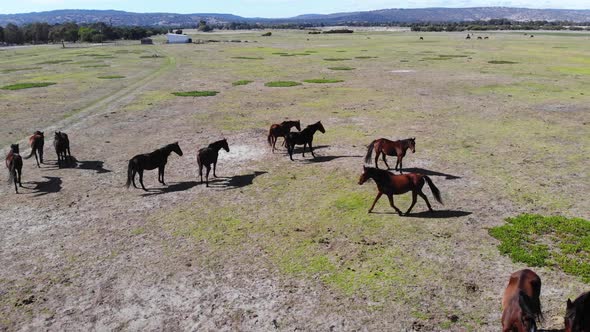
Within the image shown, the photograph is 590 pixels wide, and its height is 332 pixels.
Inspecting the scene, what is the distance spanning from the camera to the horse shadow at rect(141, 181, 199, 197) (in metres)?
14.0

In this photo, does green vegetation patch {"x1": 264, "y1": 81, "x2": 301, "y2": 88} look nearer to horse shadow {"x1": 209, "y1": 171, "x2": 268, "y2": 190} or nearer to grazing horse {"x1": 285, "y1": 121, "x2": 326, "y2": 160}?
grazing horse {"x1": 285, "y1": 121, "x2": 326, "y2": 160}

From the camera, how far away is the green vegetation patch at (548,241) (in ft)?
29.8

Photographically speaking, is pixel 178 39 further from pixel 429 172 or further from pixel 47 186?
pixel 429 172

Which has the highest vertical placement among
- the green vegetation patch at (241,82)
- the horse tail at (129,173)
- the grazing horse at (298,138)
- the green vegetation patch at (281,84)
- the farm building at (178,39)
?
the farm building at (178,39)

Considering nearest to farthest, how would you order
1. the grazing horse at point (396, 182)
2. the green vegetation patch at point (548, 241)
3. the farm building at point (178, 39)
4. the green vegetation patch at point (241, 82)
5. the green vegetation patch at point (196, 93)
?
the green vegetation patch at point (548, 241) → the grazing horse at point (396, 182) → the green vegetation patch at point (196, 93) → the green vegetation patch at point (241, 82) → the farm building at point (178, 39)

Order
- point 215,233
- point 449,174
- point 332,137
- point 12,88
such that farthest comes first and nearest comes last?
1. point 12,88
2. point 332,137
3. point 449,174
4. point 215,233

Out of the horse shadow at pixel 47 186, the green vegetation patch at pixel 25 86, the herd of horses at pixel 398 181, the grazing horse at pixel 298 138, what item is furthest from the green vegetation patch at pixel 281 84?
the horse shadow at pixel 47 186

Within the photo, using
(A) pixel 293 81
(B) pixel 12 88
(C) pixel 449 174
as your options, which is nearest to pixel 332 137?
(C) pixel 449 174

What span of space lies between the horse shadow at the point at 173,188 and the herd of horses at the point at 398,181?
330 mm

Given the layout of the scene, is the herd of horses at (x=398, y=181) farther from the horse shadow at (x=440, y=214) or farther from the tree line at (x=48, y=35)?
the tree line at (x=48, y=35)

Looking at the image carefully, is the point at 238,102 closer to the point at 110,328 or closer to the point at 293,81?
the point at 293,81

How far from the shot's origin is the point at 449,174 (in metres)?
14.7

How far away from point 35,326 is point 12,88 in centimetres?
3674

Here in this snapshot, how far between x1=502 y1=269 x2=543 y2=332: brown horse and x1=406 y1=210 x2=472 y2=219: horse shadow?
4564 mm
